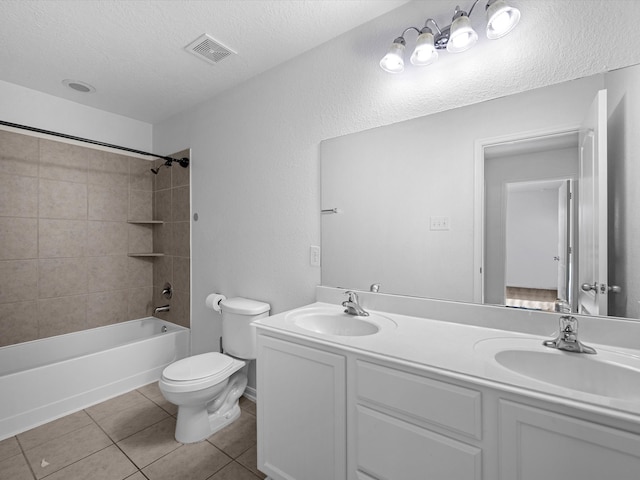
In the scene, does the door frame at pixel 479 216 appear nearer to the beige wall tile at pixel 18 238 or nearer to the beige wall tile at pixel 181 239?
the beige wall tile at pixel 181 239

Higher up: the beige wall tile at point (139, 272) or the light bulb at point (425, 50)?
the light bulb at point (425, 50)

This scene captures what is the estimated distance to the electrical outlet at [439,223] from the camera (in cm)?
145

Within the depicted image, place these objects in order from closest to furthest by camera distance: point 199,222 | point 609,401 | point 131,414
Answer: point 609,401, point 131,414, point 199,222

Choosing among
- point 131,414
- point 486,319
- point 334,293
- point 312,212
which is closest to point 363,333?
point 334,293

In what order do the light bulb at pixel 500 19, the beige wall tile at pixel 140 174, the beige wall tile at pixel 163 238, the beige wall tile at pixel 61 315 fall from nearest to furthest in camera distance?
the light bulb at pixel 500 19 → the beige wall tile at pixel 61 315 → the beige wall tile at pixel 163 238 → the beige wall tile at pixel 140 174

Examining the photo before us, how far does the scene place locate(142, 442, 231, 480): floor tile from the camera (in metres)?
1.56

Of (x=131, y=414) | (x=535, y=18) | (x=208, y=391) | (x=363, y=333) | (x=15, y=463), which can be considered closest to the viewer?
(x=535, y=18)

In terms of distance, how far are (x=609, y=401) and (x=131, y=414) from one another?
8.61 ft

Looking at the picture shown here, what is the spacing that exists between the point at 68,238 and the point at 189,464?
2.21 m

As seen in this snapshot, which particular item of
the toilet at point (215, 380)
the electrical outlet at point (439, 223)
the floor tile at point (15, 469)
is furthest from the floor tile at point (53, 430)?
the electrical outlet at point (439, 223)

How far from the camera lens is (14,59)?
6.56 ft

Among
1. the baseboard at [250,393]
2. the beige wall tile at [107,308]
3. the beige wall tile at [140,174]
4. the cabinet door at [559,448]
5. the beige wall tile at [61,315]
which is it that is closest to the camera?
the cabinet door at [559,448]

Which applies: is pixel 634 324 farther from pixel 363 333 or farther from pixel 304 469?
pixel 304 469

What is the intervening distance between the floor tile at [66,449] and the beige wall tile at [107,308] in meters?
1.10
